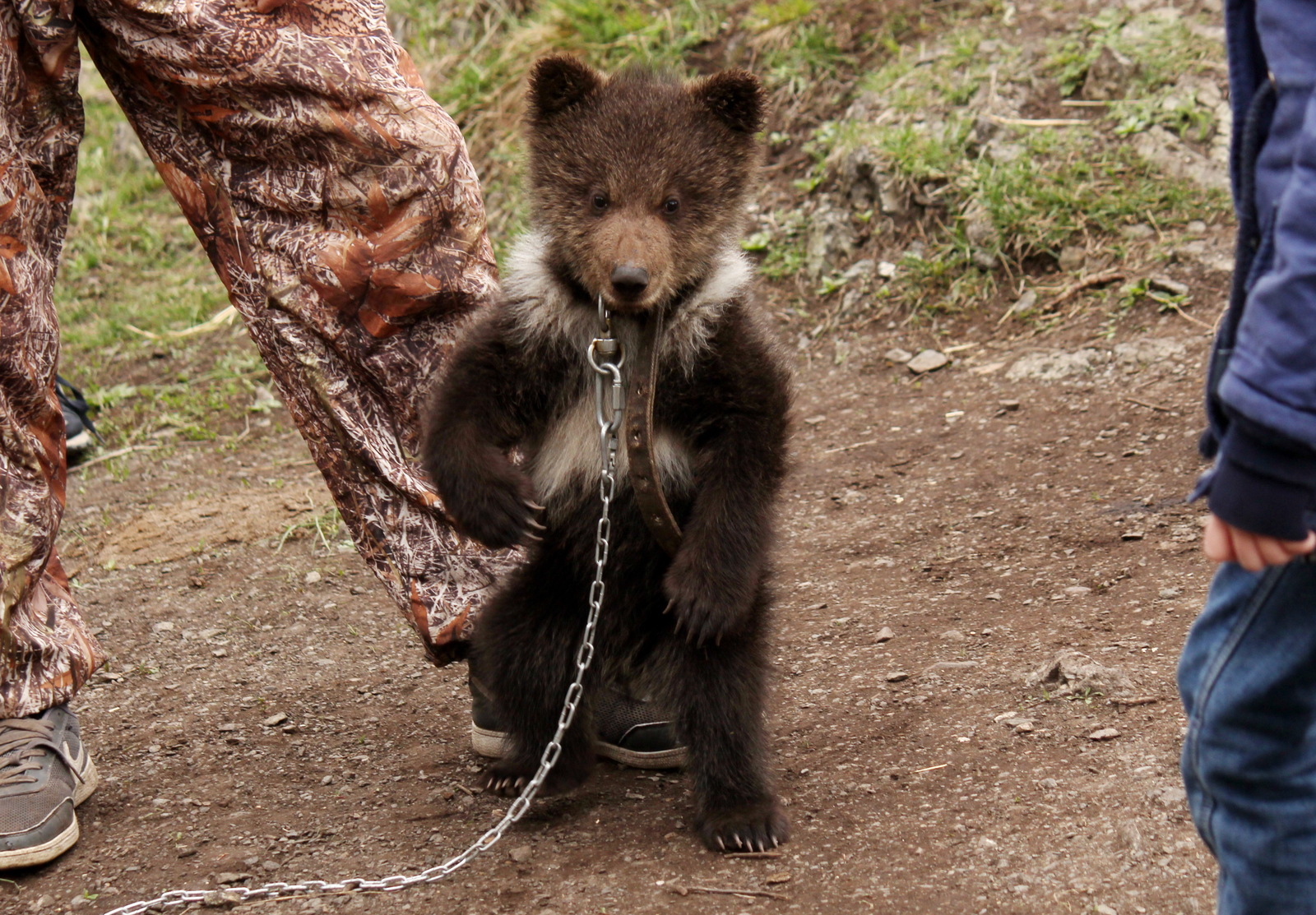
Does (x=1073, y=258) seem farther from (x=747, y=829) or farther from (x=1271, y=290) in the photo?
(x=1271, y=290)

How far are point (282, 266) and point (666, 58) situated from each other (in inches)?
196

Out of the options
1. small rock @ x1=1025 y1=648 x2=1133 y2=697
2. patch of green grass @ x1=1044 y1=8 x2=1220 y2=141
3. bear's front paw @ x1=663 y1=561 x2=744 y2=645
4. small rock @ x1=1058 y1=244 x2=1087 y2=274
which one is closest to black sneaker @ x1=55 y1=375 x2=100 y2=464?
bear's front paw @ x1=663 y1=561 x2=744 y2=645

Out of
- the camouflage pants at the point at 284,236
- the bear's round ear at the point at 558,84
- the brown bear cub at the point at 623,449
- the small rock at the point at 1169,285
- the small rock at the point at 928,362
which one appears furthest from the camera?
the small rock at the point at 928,362

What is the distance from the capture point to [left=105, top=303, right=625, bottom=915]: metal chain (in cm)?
283

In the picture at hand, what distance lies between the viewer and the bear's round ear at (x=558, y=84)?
341 centimetres

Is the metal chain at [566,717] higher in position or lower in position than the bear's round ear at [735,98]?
lower

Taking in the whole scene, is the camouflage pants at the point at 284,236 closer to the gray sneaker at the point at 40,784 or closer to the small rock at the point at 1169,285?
the gray sneaker at the point at 40,784

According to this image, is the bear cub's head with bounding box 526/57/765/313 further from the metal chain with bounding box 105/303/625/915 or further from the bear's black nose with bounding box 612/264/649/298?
the metal chain with bounding box 105/303/625/915

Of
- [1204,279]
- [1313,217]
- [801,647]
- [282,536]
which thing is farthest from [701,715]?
[1204,279]

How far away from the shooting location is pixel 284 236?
3.33 meters

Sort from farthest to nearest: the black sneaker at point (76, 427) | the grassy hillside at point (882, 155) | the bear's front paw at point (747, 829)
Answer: the black sneaker at point (76, 427) → the grassy hillside at point (882, 155) → the bear's front paw at point (747, 829)

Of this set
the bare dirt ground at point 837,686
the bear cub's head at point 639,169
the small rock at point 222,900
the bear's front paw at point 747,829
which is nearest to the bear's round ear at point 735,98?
the bear cub's head at point 639,169

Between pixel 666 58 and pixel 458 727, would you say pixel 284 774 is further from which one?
pixel 666 58

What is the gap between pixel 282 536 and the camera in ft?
17.6
